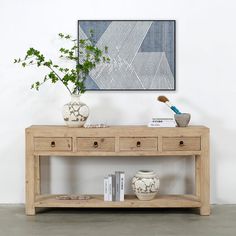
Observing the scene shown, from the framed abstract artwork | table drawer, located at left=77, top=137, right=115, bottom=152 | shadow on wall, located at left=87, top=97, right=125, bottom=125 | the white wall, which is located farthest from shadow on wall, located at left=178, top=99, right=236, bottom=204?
table drawer, located at left=77, top=137, right=115, bottom=152

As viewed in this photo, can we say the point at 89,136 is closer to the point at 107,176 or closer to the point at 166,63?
the point at 107,176

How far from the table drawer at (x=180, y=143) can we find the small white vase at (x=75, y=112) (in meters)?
0.67

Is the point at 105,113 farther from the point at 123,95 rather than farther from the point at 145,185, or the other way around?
the point at 145,185

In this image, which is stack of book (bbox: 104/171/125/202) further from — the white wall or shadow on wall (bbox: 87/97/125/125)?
shadow on wall (bbox: 87/97/125/125)

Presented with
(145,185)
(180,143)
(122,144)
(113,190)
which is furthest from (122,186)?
(180,143)

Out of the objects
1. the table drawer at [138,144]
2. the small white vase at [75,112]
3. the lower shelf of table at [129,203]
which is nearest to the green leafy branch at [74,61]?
the small white vase at [75,112]

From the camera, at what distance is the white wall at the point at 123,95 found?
432 cm

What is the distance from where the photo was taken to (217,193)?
4.40 meters

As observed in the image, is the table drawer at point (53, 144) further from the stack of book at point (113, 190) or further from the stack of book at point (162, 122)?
the stack of book at point (162, 122)

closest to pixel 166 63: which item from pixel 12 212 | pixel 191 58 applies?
pixel 191 58

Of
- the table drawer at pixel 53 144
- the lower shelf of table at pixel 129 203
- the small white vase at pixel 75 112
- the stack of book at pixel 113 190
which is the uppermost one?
the small white vase at pixel 75 112

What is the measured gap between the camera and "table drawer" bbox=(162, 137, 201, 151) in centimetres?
392

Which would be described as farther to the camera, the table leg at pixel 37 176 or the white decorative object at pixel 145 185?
the table leg at pixel 37 176

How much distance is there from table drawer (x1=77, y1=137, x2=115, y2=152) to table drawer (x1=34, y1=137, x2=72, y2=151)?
9cm
